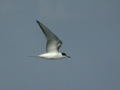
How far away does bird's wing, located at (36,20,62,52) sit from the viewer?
35688mm

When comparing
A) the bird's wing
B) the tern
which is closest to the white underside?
the tern

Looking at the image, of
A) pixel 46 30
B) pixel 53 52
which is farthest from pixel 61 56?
pixel 46 30

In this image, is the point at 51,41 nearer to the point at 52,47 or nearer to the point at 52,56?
the point at 52,47

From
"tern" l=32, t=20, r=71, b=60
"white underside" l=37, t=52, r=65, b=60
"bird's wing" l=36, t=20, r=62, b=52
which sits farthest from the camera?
"white underside" l=37, t=52, r=65, b=60

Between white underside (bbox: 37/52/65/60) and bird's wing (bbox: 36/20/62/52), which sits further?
white underside (bbox: 37/52/65/60)

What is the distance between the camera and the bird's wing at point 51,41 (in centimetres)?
3569

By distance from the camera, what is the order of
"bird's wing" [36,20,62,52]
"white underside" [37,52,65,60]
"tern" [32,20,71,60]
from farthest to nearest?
1. "white underside" [37,52,65,60]
2. "tern" [32,20,71,60]
3. "bird's wing" [36,20,62,52]

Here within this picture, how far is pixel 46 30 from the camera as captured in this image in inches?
1405

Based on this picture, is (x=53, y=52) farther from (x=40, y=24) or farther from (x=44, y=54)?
(x=40, y=24)

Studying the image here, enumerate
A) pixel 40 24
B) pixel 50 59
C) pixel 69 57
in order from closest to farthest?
pixel 40 24 → pixel 50 59 → pixel 69 57

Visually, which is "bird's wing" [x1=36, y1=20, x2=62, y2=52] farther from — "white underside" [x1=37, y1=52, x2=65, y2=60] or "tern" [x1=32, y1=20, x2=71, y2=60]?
"white underside" [x1=37, y1=52, x2=65, y2=60]

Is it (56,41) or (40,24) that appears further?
(56,41)

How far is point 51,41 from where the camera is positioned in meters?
37.3

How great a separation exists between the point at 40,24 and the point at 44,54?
10.2 ft
